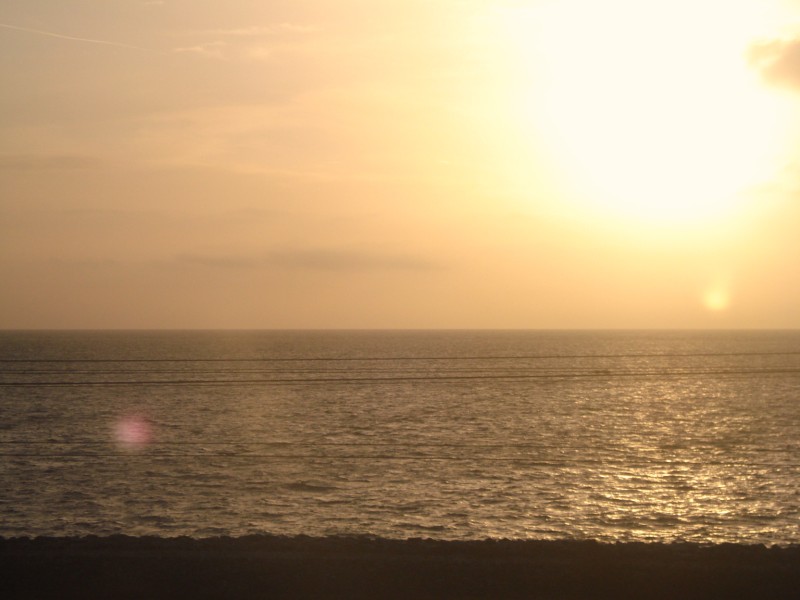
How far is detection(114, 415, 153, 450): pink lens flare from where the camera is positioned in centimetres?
4927

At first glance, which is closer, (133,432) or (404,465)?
(404,465)

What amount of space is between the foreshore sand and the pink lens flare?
29051 mm

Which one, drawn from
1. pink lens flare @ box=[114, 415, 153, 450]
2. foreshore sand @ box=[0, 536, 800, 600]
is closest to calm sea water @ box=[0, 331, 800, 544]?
pink lens flare @ box=[114, 415, 153, 450]

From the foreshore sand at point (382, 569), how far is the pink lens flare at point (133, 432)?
1144 inches

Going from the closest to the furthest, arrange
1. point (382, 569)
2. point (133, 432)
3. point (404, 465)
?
point (382, 569)
point (404, 465)
point (133, 432)

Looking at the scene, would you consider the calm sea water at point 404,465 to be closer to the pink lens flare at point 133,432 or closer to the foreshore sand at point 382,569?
the pink lens flare at point 133,432

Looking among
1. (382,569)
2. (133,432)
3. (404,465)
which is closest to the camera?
(382,569)

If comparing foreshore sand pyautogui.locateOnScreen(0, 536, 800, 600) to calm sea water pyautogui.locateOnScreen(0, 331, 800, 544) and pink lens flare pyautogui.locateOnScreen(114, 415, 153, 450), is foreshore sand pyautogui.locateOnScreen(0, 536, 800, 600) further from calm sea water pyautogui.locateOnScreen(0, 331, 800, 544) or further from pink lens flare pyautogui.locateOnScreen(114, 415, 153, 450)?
pink lens flare pyautogui.locateOnScreen(114, 415, 153, 450)

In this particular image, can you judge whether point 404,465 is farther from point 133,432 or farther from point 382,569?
point 133,432

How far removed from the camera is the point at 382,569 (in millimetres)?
17766

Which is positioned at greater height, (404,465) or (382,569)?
(382,569)

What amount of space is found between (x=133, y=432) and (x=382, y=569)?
41651 mm

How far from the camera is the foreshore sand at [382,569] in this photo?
54.6 ft

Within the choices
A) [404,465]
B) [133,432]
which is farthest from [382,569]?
[133,432]
